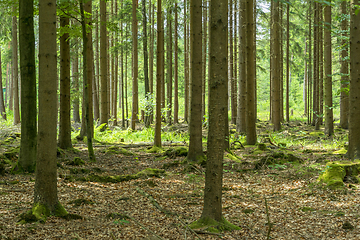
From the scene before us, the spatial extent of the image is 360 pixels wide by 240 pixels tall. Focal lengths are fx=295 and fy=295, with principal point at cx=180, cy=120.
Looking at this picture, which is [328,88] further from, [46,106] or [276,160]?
[46,106]

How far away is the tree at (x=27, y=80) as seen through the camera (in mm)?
7198

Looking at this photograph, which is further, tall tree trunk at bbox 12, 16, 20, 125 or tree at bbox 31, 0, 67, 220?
tall tree trunk at bbox 12, 16, 20, 125

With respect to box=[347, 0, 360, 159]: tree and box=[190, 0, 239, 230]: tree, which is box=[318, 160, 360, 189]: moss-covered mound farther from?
box=[190, 0, 239, 230]: tree

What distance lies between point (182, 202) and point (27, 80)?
190 inches

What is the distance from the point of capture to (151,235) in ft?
15.1

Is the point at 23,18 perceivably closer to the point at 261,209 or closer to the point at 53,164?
the point at 53,164

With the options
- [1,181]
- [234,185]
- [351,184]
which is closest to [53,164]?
[1,181]

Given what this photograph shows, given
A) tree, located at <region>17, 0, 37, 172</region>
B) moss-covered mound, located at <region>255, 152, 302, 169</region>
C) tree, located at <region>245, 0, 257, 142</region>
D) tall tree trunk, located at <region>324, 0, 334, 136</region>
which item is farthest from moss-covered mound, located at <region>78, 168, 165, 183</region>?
tall tree trunk, located at <region>324, 0, 334, 136</region>

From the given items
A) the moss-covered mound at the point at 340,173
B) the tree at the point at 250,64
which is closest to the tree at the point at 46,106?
the moss-covered mound at the point at 340,173

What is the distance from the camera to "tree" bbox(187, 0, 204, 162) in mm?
8719

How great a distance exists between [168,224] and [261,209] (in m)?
2.14

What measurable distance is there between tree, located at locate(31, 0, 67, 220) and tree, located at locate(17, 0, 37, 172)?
305cm

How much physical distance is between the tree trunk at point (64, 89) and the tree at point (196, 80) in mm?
4606

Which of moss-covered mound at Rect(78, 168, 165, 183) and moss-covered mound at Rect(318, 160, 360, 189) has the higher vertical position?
moss-covered mound at Rect(318, 160, 360, 189)
